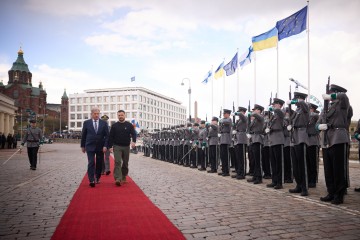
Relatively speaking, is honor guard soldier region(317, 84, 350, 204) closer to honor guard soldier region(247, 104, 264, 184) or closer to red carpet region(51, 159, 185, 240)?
honor guard soldier region(247, 104, 264, 184)

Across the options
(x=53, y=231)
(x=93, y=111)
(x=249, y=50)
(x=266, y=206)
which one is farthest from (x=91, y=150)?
(x=249, y=50)

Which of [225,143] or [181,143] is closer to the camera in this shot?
[225,143]

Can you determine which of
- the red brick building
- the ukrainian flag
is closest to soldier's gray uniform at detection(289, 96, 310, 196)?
the ukrainian flag

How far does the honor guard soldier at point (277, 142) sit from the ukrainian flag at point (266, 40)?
6.29 m

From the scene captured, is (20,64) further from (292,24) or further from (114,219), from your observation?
(114,219)

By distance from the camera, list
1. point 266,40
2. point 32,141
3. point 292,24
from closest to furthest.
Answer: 1. point 292,24
2. point 32,141
3. point 266,40

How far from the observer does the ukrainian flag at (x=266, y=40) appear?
1419 cm

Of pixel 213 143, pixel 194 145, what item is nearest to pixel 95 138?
pixel 213 143

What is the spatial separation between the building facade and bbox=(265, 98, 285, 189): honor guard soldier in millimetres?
102708

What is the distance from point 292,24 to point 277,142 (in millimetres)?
6915

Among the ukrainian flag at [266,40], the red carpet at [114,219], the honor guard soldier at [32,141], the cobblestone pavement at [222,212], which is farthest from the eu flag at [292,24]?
the honor guard soldier at [32,141]

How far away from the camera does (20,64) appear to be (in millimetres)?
107125

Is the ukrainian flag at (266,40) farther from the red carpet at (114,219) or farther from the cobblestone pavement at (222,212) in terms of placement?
the red carpet at (114,219)

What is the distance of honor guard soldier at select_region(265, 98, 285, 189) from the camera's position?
8.61 m
